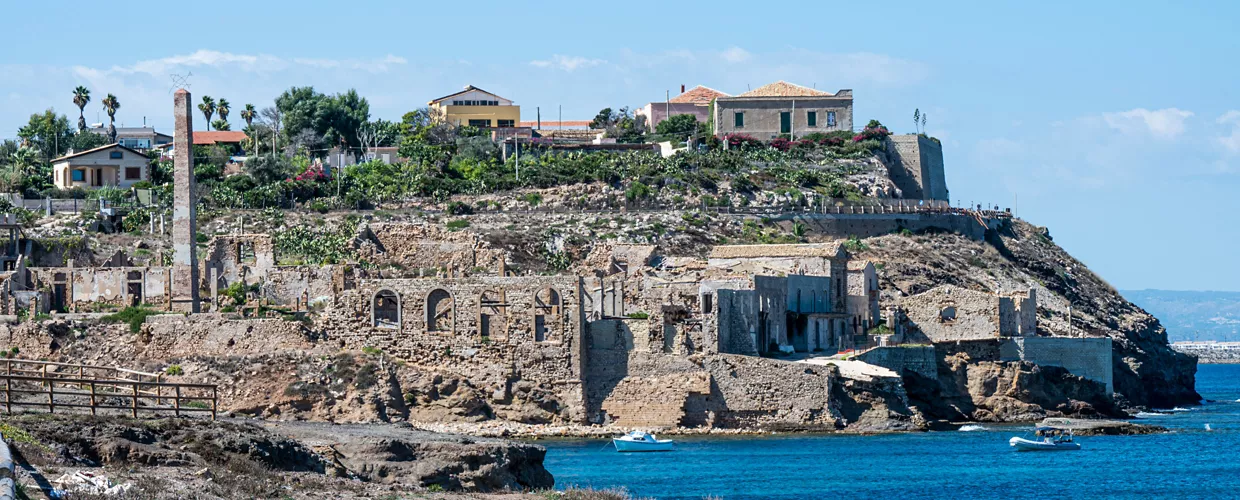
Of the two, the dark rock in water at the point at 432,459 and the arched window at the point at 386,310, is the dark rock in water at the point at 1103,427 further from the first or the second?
the dark rock in water at the point at 432,459

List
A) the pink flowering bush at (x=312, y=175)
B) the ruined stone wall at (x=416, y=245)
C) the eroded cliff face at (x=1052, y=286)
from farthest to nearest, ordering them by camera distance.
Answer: the pink flowering bush at (x=312, y=175), the eroded cliff face at (x=1052, y=286), the ruined stone wall at (x=416, y=245)

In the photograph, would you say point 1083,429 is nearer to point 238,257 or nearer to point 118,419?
point 238,257

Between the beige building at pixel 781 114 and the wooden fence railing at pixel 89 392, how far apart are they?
60820 mm

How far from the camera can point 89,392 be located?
34.6 m

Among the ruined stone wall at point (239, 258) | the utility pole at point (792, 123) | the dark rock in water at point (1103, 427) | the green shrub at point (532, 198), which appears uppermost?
the utility pole at point (792, 123)

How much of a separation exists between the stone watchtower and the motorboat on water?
Result: 86.2 ft

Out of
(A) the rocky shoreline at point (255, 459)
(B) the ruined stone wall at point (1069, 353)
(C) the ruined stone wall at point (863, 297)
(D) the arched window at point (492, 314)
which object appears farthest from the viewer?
(C) the ruined stone wall at point (863, 297)

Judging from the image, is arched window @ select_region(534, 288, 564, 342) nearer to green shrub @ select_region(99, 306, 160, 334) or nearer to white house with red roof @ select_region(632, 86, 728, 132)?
green shrub @ select_region(99, 306, 160, 334)

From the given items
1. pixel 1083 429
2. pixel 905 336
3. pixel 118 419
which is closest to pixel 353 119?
pixel 905 336

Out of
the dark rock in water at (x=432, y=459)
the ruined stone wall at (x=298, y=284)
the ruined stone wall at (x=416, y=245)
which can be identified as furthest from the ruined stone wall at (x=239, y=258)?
the dark rock in water at (x=432, y=459)

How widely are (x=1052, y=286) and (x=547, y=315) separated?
41.8 metres

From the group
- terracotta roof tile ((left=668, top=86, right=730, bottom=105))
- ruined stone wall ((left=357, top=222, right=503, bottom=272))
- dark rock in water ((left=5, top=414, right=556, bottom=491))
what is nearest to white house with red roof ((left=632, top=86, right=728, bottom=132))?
terracotta roof tile ((left=668, top=86, right=730, bottom=105))

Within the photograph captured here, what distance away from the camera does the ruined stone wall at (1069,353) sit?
72562 mm

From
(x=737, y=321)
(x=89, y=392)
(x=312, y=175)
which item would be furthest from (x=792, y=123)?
(x=89, y=392)
